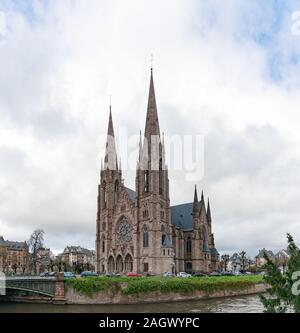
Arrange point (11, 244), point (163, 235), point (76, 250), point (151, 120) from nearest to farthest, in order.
Result: point (163, 235) < point (151, 120) < point (11, 244) < point (76, 250)

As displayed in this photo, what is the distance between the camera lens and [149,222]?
75.2 metres

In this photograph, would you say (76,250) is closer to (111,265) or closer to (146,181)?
(111,265)

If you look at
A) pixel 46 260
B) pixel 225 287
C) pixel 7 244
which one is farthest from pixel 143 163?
pixel 7 244

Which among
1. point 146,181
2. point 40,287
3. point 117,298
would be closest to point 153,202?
point 146,181

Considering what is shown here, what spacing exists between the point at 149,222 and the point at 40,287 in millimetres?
30231

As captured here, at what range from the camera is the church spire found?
9181cm

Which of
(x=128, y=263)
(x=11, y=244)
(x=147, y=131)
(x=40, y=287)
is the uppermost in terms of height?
(x=147, y=131)

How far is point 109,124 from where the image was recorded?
9562 centimetres

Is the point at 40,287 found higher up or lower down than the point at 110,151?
lower down

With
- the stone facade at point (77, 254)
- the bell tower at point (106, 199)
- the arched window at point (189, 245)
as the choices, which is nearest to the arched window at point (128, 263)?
the bell tower at point (106, 199)

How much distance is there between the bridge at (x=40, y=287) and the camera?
1843 inches

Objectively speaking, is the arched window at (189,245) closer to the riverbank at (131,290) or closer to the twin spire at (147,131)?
the twin spire at (147,131)

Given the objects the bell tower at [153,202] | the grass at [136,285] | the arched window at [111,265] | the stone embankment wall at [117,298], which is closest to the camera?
the stone embankment wall at [117,298]
